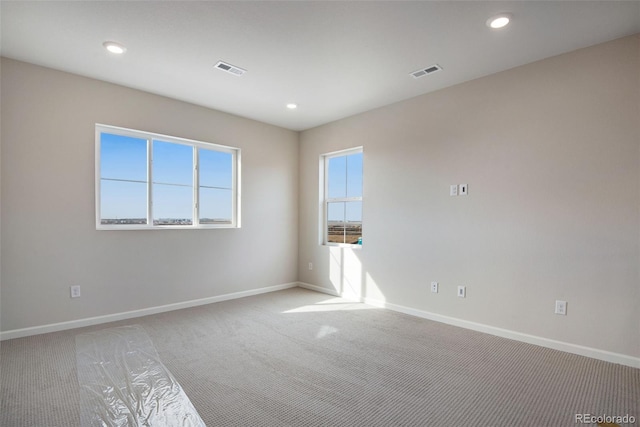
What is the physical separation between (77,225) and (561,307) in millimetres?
4821

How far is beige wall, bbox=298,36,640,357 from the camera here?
2.57 m

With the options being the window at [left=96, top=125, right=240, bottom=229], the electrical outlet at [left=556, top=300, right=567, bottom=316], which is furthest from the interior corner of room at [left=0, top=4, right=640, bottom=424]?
the window at [left=96, top=125, right=240, bottom=229]

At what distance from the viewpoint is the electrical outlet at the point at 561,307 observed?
2.79 m

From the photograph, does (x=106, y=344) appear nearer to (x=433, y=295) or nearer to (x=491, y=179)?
(x=433, y=295)

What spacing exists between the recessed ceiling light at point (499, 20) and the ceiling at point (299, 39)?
0.04 meters

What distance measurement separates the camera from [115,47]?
2.74m

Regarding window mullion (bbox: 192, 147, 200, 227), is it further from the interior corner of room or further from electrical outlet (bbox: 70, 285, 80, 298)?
electrical outlet (bbox: 70, 285, 80, 298)

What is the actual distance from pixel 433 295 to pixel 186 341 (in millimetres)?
2712

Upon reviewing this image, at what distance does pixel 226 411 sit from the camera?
74.9 inches

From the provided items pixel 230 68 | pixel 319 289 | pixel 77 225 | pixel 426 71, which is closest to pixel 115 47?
pixel 230 68

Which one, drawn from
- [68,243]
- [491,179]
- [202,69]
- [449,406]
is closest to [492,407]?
[449,406]

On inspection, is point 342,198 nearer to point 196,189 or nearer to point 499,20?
point 196,189

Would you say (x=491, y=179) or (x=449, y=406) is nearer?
(x=449, y=406)

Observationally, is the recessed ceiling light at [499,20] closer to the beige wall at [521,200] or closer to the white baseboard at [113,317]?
the beige wall at [521,200]
